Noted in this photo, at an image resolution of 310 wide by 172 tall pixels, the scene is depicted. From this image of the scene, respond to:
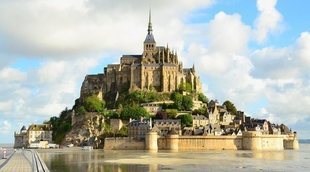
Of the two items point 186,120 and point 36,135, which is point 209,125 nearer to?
point 186,120

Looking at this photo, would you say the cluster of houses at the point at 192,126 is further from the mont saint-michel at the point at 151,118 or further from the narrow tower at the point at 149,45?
the narrow tower at the point at 149,45

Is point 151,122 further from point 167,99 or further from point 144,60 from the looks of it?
point 144,60

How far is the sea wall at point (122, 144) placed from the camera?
79.5 meters

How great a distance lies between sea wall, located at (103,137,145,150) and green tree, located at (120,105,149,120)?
7.16 metres

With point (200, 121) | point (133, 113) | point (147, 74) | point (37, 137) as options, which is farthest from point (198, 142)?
point (37, 137)

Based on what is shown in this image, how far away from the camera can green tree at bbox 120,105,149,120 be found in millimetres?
87456

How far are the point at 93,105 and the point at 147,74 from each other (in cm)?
1318

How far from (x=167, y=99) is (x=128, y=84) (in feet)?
31.4

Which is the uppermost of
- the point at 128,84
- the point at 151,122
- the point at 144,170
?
the point at 128,84

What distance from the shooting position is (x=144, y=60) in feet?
334

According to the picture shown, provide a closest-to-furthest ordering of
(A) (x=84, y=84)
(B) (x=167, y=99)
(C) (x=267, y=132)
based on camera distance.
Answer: (C) (x=267, y=132)
(B) (x=167, y=99)
(A) (x=84, y=84)

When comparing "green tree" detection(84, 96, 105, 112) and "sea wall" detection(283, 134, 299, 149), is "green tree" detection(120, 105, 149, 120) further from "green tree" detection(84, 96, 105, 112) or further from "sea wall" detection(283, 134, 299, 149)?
"sea wall" detection(283, 134, 299, 149)

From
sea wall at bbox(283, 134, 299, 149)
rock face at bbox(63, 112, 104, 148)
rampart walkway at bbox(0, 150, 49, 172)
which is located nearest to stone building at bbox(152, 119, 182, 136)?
rock face at bbox(63, 112, 104, 148)

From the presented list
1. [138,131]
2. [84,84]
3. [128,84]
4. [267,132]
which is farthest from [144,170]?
[84,84]
